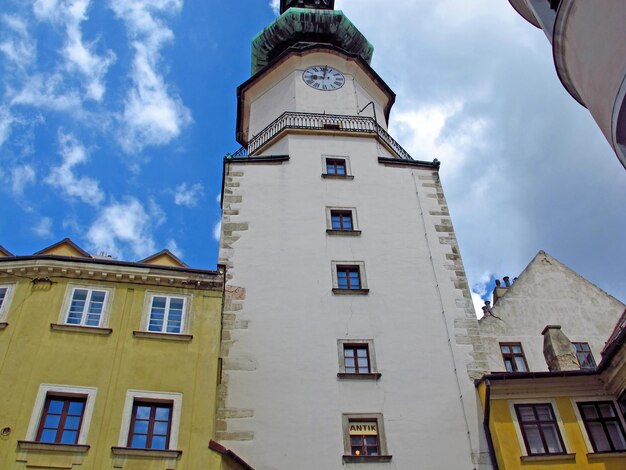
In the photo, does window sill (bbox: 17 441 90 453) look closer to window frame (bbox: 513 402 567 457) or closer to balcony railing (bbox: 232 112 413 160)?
window frame (bbox: 513 402 567 457)

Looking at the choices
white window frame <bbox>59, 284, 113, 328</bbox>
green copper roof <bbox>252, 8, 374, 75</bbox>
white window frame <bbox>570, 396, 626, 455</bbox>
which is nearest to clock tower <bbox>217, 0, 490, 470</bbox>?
white window frame <bbox>570, 396, 626, 455</bbox>

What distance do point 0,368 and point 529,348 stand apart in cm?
1695

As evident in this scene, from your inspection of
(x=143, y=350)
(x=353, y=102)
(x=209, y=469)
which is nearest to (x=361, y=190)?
(x=353, y=102)

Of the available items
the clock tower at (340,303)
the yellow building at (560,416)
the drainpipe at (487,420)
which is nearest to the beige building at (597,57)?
the yellow building at (560,416)

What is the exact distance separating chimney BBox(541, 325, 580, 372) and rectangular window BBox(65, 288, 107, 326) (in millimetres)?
13953

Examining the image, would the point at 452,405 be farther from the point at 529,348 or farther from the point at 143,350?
the point at 143,350

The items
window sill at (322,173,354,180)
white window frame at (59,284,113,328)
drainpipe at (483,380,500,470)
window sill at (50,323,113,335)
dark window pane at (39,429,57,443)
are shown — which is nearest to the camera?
dark window pane at (39,429,57,443)

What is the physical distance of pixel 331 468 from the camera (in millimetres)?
16578

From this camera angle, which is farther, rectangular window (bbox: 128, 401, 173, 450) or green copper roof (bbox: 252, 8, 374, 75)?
green copper roof (bbox: 252, 8, 374, 75)

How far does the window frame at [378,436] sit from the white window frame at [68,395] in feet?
21.3

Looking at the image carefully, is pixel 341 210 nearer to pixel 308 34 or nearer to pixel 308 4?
pixel 308 34

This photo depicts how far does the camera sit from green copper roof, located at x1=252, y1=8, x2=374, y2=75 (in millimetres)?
33312

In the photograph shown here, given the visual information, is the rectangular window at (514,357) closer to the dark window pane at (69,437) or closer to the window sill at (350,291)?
the window sill at (350,291)

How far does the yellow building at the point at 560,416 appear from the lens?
54.1ft
